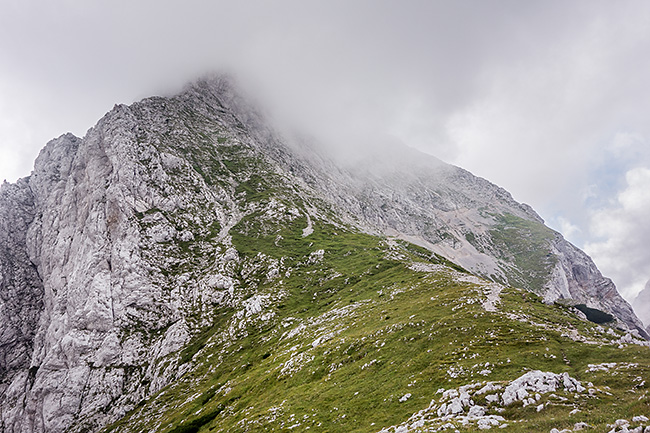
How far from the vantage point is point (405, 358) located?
4566 centimetres

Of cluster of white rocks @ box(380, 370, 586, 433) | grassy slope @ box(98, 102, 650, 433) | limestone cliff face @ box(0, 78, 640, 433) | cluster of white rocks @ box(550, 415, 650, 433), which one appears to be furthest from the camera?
limestone cliff face @ box(0, 78, 640, 433)

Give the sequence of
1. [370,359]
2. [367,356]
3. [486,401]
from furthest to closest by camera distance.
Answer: [367,356], [370,359], [486,401]

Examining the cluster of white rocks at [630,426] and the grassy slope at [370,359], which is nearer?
the cluster of white rocks at [630,426]

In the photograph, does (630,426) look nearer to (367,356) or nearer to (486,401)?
(486,401)

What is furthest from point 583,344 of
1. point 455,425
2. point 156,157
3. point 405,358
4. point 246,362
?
point 156,157

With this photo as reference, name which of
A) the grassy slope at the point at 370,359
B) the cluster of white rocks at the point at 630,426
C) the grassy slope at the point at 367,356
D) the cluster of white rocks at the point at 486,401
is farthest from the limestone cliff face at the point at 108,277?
the cluster of white rocks at the point at 630,426

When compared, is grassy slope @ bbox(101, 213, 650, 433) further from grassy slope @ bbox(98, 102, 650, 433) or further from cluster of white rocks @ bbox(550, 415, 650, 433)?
cluster of white rocks @ bbox(550, 415, 650, 433)

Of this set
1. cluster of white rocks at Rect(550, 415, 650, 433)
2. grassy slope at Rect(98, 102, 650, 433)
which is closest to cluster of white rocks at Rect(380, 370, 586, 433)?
grassy slope at Rect(98, 102, 650, 433)

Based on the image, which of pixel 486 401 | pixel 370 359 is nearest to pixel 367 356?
pixel 370 359

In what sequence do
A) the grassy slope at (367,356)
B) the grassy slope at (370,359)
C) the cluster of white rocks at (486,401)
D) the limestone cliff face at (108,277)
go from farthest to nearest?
1. the limestone cliff face at (108,277)
2. the grassy slope at (370,359)
3. the grassy slope at (367,356)
4. the cluster of white rocks at (486,401)

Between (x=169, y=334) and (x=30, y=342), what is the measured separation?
88385 millimetres

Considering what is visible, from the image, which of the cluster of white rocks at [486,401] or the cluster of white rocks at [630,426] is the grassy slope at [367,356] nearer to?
the cluster of white rocks at [486,401]

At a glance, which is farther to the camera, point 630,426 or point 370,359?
point 370,359

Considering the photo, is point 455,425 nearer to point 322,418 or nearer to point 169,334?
point 322,418
